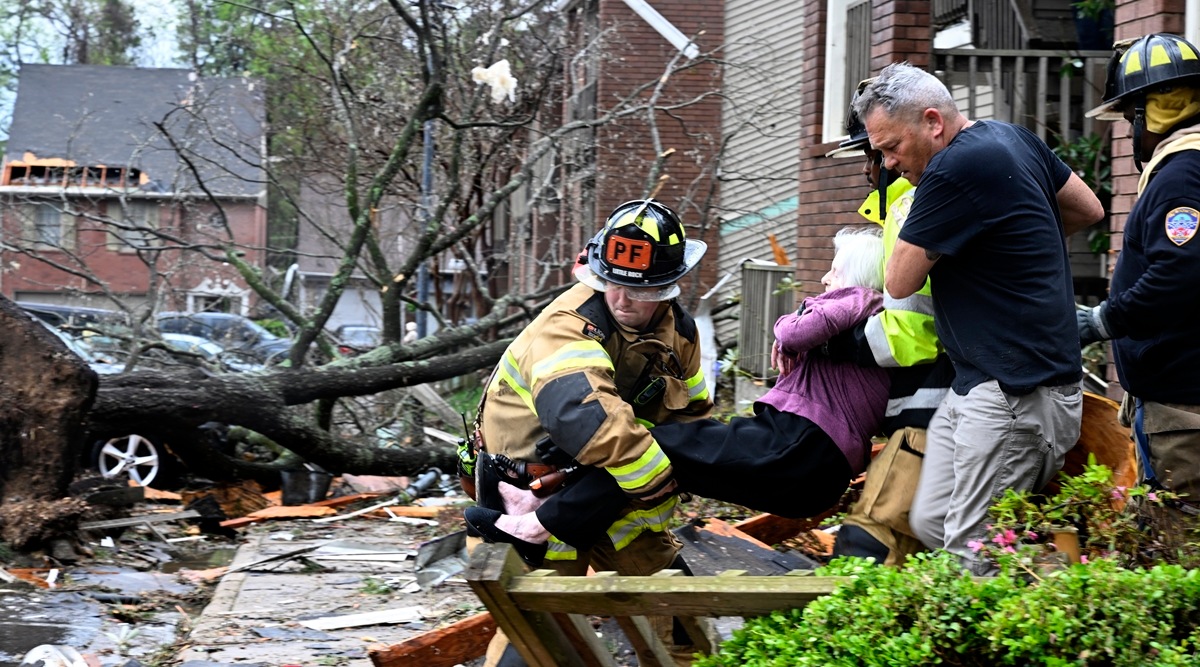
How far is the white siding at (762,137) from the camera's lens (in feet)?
56.4

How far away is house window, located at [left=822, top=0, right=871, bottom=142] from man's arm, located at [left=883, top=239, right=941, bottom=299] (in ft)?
23.0

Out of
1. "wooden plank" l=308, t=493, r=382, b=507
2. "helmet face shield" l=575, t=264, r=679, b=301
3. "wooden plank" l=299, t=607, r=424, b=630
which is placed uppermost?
"helmet face shield" l=575, t=264, r=679, b=301

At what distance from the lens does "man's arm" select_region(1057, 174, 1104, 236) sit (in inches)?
148

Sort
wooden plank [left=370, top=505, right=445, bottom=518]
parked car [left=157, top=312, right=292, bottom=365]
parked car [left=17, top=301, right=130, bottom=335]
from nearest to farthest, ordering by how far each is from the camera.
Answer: wooden plank [left=370, top=505, right=445, bottom=518] < parked car [left=17, top=301, right=130, bottom=335] < parked car [left=157, top=312, right=292, bottom=365]

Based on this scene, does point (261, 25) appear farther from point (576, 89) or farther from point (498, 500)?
point (498, 500)

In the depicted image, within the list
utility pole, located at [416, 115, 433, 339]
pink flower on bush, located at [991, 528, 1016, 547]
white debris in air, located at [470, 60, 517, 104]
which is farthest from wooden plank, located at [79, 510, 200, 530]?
pink flower on bush, located at [991, 528, 1016, 547]

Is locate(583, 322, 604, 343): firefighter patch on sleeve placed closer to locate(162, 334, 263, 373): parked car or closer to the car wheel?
the car wheel

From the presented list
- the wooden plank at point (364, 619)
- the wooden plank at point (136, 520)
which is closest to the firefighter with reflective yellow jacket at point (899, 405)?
the wooden plank at point (364, 619)

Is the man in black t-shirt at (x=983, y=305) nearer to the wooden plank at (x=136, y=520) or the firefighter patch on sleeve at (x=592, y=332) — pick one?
the firefighter patch on sleeve at (x=592, y=332)

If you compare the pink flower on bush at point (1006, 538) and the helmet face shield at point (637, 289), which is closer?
the pink flower on bush at point (1006, 538)

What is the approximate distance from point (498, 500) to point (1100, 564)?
6.70 ft

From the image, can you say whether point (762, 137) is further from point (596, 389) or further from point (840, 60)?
point (596, 389)

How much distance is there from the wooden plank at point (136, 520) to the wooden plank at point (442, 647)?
485cm

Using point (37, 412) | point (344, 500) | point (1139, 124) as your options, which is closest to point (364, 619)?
point (37, 412)
